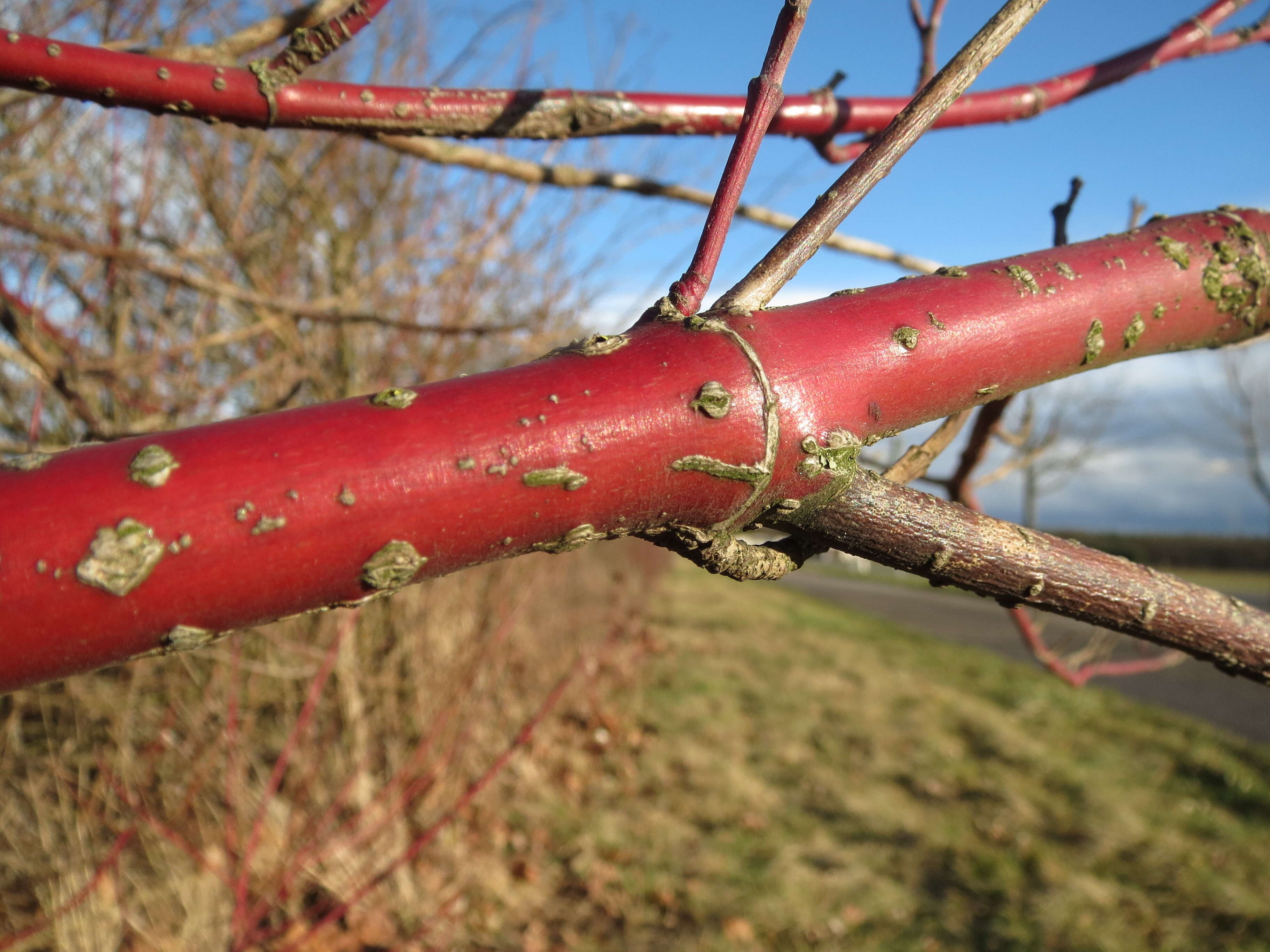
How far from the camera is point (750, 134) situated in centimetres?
74

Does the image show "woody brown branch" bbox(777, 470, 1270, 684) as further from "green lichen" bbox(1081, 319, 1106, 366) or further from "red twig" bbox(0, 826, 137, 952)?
"red twig" bbox(0, 826, 137, 952)

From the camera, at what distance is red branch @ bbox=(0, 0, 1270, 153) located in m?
0.99

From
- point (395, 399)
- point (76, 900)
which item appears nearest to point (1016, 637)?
point (76, 900)

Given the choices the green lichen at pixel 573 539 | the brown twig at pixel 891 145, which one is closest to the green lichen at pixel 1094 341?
the brown twig at pixel 891 145

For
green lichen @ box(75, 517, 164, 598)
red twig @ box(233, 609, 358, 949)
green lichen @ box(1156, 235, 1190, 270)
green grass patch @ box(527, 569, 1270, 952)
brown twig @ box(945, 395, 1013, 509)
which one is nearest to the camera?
→ green lichen @ box(75, 517, 164, 598)

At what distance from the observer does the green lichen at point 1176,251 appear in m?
0.84

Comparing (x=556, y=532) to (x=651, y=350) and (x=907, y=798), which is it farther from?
(x=907, y=798)

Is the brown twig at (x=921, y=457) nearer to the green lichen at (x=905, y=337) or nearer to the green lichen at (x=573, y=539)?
the green lichen at (x=905, y=337)

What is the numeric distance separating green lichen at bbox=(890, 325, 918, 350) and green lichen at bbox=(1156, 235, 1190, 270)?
1.19 feet

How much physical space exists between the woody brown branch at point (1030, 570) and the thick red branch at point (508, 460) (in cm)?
6

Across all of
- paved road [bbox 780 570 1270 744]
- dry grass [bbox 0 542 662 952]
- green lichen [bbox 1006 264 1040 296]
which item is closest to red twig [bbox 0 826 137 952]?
dry grass [bbox 0 542 662 952]

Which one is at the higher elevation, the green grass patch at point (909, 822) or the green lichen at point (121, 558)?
the green lichen at point (121, 558)

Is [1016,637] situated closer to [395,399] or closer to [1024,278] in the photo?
[1024,278]

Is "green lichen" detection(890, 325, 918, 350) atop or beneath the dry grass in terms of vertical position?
atop
